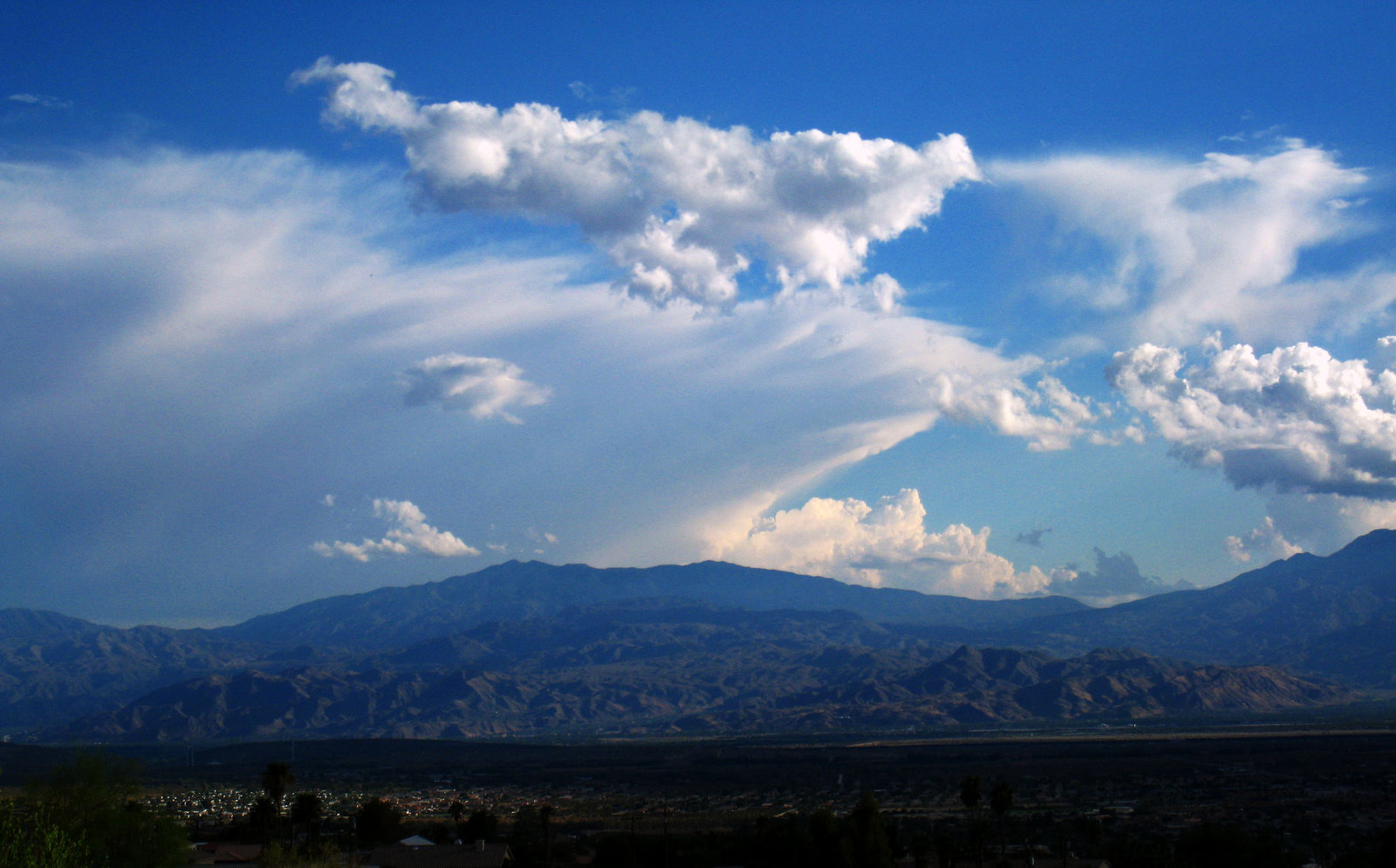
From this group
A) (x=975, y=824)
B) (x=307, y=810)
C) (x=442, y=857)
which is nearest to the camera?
(x=442, y=857)

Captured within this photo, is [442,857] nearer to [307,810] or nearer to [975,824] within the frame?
[307,810]

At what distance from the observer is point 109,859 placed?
4950cm

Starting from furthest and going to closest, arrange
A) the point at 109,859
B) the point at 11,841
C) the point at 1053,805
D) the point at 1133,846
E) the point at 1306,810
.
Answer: the point at 1053,805
the point at 1306,810
the point at 1133,846
the point at 109,859
the point at 11,841

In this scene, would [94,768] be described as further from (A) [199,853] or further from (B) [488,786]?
(B) [488,786]

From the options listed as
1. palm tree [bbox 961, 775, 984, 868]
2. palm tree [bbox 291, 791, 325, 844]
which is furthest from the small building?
palm tree [bbox 961, 775, 984, 868]

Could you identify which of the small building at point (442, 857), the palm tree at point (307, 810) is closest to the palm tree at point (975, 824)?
the small building at point (442, 857)

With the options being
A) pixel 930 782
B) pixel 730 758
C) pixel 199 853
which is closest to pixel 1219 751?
pixel 930 782

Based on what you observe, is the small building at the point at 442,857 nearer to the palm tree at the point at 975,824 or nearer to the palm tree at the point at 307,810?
the palm tree at the point at 307,810

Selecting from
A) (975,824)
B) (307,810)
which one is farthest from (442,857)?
(975,824)

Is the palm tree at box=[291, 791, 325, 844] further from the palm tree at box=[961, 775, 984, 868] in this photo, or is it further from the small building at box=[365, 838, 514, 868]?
the palm tree at box=[961, 775, 984, 868]

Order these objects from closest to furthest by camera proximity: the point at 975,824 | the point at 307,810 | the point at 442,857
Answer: the point at 442,857 → the point at 975,824 → the point at 307,810

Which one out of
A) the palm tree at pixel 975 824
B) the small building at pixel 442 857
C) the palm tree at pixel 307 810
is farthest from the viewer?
the palm tree at pixel 307 810

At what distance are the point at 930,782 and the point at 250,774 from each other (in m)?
115

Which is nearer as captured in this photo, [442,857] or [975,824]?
[442,857]
